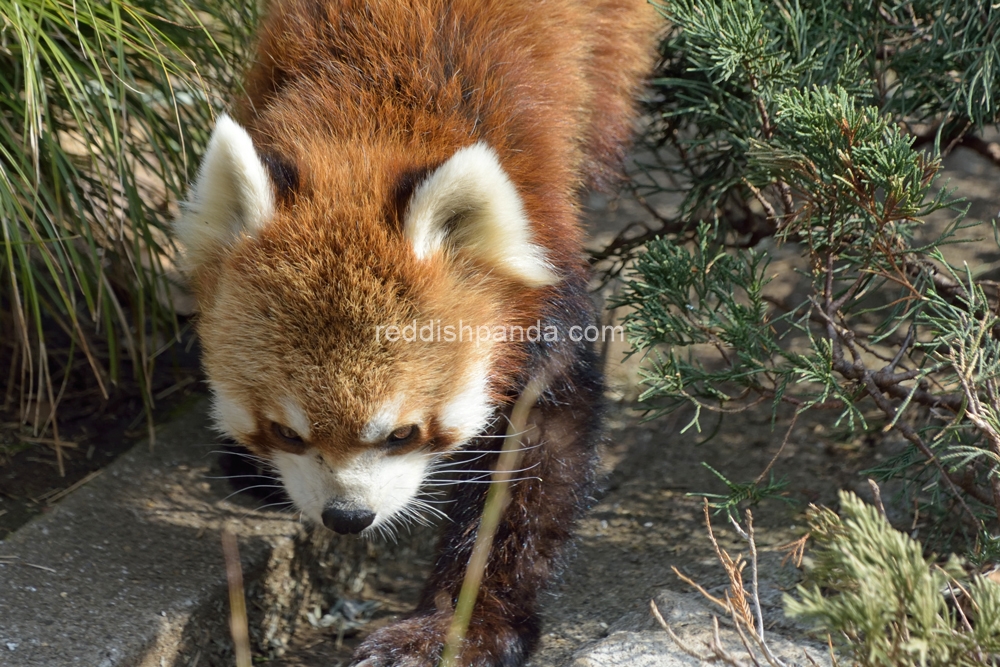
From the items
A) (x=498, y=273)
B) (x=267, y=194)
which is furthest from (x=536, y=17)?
(x=267, y=194)

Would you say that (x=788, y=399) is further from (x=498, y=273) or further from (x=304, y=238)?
(x=304, y=238)

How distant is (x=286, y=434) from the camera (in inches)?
98.6

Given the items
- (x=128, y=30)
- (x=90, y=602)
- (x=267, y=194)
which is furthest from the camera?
(x=128, y=30)

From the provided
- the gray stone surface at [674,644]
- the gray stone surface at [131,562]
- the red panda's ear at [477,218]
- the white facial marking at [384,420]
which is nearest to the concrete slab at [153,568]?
the gray stone surface at [131,562]

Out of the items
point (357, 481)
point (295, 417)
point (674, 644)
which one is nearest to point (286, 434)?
point (295, 417)

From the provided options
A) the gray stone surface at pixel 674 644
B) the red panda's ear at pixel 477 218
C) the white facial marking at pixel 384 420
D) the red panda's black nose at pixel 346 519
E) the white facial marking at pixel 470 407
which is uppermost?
the red panda's ear at pixel 477 218

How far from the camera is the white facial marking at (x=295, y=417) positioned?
93.6 inches

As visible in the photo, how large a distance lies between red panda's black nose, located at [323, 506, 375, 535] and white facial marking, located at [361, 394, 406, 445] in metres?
0.24

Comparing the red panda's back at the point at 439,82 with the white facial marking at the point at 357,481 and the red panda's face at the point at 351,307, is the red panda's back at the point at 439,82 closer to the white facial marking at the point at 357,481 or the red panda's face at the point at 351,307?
the red panda's face at the point at 351,307

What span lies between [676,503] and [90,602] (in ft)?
7.07

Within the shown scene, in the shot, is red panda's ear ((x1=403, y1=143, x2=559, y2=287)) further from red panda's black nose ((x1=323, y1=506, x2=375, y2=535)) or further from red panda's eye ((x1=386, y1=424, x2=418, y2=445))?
red panda's black nose ((x1=323, y1=506, x2=375, y2=535))

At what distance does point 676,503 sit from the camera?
359 cm

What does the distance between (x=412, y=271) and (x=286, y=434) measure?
1.97 feet

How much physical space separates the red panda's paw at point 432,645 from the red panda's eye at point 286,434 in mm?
654
